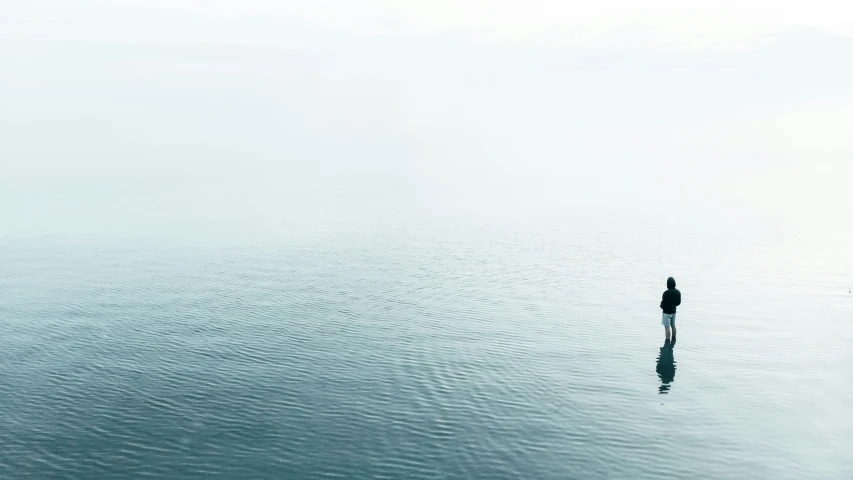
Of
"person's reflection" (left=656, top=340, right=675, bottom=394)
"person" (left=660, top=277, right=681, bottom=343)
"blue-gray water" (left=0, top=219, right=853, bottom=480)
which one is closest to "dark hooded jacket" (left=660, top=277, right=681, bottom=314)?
"person" (left=660, top=277, right=681, bottom=343)

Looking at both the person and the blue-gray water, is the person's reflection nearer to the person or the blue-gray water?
the blue-gray water

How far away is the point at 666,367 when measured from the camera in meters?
28.9

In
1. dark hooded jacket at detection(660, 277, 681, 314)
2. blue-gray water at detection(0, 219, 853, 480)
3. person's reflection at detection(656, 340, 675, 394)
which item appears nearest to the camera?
blue-gray water at detection(0, 219, 853, 480)

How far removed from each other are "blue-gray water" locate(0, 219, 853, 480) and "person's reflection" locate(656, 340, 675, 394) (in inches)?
9.3

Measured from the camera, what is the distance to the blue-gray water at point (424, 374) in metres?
20.6

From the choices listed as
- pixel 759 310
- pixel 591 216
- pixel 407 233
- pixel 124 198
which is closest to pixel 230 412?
pixel 759 310

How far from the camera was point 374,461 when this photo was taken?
803 inches

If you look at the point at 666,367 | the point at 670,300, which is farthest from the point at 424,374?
the point at 670,300

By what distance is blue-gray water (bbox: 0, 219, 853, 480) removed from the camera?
20.6 meters

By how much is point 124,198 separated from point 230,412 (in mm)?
151203

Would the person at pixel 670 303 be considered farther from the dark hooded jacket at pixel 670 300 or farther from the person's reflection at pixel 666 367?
the person's reflection at pixel 666 367

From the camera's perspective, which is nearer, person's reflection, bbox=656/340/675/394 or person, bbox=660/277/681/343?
person's reflection, bbox=656/340/675/394

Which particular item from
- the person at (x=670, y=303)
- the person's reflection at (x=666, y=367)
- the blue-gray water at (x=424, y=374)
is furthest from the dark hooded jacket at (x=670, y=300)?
the blue-gray water at (x=424, y=374)

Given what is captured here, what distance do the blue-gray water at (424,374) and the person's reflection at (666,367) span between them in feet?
0.78
